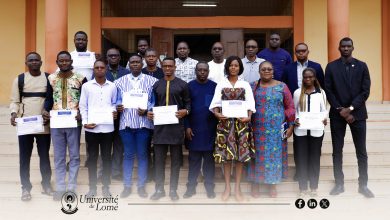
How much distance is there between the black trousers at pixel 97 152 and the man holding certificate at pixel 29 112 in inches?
24.3

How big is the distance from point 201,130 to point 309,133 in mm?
1371

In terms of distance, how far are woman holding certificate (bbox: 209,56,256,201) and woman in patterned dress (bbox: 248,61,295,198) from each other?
0.13m

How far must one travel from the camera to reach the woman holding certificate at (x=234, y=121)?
5.02 m

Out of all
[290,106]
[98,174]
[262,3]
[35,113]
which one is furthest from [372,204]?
[262,3]

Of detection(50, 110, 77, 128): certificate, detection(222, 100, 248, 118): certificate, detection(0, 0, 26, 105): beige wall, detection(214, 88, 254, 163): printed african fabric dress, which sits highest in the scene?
detection(0, 0, 26, 105): beige wall

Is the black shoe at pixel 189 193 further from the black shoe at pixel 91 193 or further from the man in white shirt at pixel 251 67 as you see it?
the man in white shirt at pixel 251 67

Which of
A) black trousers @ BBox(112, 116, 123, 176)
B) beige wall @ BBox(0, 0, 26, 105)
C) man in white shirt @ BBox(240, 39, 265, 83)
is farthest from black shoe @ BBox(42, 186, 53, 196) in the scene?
beige wall @ BBox(0, 0, 26, 105)

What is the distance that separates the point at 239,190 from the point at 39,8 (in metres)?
7.92

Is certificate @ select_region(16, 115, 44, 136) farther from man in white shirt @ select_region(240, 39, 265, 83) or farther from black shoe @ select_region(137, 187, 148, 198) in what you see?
man in white shirt @ select_region(240, 39, 265, 83)

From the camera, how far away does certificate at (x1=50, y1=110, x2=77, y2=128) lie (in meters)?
5.06

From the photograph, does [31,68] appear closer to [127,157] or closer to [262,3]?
[127,157]

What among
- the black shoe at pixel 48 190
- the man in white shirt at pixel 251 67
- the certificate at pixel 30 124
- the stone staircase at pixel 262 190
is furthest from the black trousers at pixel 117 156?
the man in white shirt at pixel 251 67

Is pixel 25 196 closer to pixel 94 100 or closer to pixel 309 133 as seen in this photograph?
pixel 94 100

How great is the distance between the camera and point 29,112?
17.1 feet
